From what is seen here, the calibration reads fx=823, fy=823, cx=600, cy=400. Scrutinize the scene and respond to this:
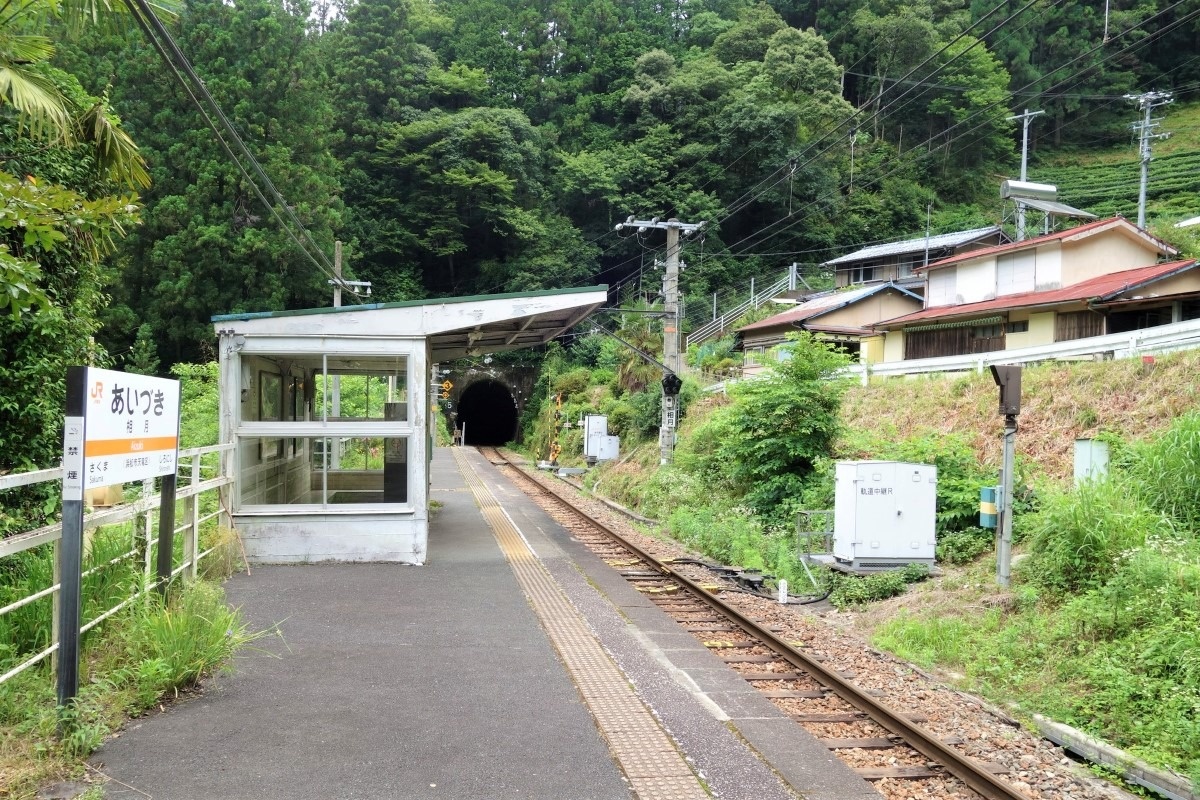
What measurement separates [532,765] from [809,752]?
160cm

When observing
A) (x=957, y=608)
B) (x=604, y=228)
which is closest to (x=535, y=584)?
(x=957, y=608)

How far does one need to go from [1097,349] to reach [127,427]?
13017 mm

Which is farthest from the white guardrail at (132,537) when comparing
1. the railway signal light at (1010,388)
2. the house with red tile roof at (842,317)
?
the house with red tile roof at (842,317)

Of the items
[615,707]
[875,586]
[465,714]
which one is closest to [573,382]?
[875,586]

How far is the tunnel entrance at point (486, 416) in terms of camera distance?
49.0 meters

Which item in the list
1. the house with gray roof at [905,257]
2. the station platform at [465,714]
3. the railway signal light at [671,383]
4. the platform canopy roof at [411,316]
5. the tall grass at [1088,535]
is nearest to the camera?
the station platform at [465,714]

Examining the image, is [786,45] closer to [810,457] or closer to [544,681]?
[810,457]

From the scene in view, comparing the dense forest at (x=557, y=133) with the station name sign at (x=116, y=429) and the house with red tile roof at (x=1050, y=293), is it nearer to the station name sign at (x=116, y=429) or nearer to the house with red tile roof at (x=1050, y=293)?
the house with red tile roof at (x=1050, y=293)

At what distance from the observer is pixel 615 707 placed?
196 inches

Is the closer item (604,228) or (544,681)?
(544,681)

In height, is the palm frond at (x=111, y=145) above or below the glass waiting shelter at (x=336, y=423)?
above

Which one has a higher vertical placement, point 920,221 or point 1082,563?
point 920,221

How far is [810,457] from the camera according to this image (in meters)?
12.7

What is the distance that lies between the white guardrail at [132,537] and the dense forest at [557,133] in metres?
11.8
